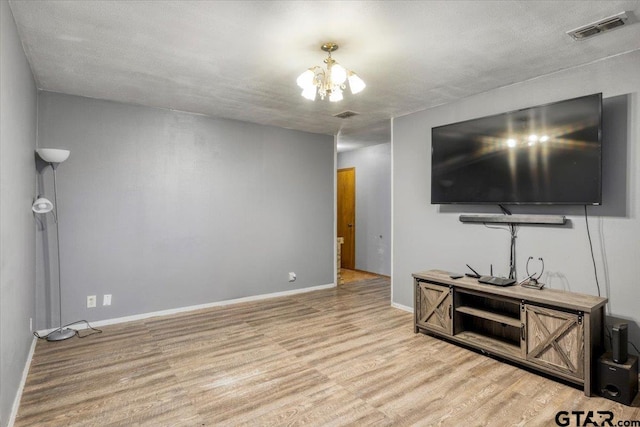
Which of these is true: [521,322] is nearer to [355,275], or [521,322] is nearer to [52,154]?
[355,275]

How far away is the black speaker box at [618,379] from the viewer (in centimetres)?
230

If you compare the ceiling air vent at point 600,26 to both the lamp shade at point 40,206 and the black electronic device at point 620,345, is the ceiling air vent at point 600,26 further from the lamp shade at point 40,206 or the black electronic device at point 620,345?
the lamp shade at point 40,206

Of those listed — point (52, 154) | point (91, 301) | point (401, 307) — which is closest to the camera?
point (52, 154)

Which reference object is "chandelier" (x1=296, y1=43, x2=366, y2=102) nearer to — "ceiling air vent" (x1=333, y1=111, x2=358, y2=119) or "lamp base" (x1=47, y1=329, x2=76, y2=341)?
"ceiling air vent" (x1=333, y1=111, x2=358, y2=119)

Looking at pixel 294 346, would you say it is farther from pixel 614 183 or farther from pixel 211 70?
pixel 614 183

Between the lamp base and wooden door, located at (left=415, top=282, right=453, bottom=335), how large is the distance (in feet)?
11.6

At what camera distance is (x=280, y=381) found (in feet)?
8.70

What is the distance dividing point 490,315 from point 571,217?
1089mm

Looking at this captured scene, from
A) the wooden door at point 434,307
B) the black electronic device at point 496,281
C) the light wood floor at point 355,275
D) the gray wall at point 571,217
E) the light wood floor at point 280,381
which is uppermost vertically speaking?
the gray wall at point 571,217

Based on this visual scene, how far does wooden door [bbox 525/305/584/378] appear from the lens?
250 cm

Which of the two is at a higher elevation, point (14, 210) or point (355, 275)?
point (14, 210)

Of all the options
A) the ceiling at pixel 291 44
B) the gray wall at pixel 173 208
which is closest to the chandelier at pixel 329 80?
the ceiling at pixel 291 44

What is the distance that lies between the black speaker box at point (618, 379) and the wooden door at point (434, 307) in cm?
117

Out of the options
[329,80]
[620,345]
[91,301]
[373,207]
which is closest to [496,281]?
[620,345]
